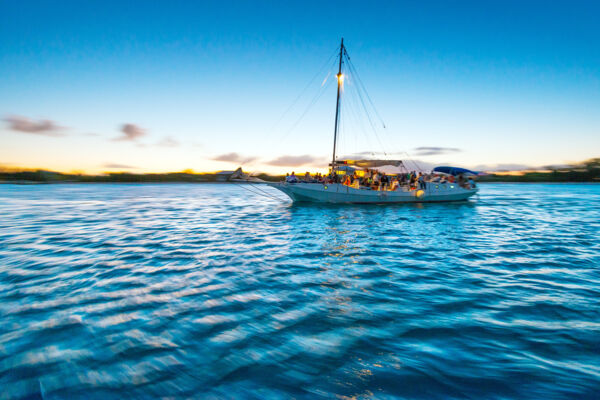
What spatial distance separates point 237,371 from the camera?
3.43 meters

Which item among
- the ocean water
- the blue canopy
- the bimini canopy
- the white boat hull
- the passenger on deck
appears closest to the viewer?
the ocean water

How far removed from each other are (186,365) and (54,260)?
8466 millimetres

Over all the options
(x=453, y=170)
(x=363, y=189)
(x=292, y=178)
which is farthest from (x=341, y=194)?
(x=453, y=170)

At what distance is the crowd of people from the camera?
29719mm

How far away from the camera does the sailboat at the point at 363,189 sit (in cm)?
2844

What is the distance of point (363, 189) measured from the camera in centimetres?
2902

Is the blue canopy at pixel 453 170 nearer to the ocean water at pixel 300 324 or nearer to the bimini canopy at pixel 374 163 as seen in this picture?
the bimini canopy at pixel 374 163

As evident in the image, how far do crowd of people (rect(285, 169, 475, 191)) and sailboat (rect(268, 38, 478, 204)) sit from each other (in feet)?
0.52

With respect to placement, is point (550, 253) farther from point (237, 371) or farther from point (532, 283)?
point (237, 371)

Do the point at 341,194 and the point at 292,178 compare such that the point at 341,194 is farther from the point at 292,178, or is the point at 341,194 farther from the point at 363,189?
the point at 292,178

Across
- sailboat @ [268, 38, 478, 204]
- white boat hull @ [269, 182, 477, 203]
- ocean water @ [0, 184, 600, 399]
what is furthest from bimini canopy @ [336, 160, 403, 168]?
ocean water @ [0, 184, 600, 399]

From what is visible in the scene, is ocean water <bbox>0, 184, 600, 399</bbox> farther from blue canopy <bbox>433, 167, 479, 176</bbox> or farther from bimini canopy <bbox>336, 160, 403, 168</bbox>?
blue canopy <bbox>433, 167, 479, 176</bbox>

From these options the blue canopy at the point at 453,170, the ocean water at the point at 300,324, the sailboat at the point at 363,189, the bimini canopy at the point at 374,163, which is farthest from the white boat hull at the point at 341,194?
the ocean water at the point at 300,324

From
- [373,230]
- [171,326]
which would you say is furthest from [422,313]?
[373,230]
